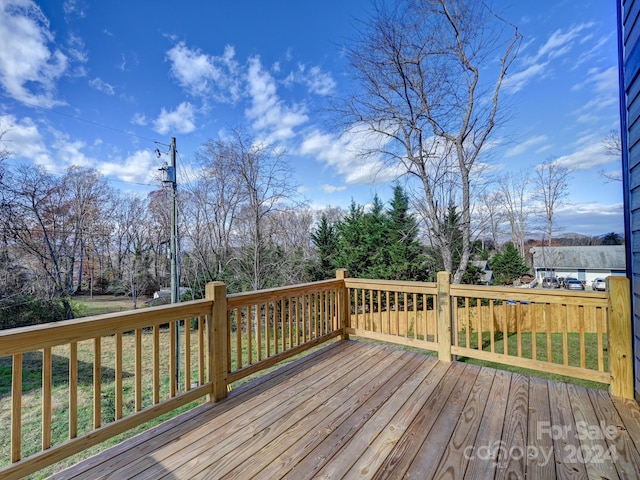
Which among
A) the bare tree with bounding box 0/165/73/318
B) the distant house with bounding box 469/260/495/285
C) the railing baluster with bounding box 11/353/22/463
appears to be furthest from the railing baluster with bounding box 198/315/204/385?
the distant house with bounding box 469/260/495/285

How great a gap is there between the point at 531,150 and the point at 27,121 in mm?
13636

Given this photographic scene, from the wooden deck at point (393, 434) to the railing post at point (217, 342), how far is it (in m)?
0.14

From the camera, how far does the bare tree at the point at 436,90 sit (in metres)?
5.85

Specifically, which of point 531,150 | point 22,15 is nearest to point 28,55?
point 22,15

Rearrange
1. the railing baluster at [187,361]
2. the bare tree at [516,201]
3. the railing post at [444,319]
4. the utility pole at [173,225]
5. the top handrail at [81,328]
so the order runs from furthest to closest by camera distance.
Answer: the bare tree at [516,201] < the utility pole at [173,225] < the railing post at [444,319] < the railing baluster at [187,361] < the top handrail at [81,328]

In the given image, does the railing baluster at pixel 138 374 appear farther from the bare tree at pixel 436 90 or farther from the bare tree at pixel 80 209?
the bare tree at pixel 80 209

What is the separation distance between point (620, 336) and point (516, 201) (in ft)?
25.6

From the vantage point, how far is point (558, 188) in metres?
8.68

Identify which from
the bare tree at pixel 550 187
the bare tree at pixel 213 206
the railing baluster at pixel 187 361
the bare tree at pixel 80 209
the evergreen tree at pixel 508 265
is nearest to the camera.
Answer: the railing baluster at pixel 187 361

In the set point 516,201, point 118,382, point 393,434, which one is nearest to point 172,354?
point 118,382

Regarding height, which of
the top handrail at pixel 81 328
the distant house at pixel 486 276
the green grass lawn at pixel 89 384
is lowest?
the green grass lawn at pixel 89 384

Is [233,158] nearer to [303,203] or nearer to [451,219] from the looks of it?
[303,203]

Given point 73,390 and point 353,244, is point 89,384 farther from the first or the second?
point 353,244

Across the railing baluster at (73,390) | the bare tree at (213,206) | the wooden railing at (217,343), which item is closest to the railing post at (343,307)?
the wooden railing at (217,343)
